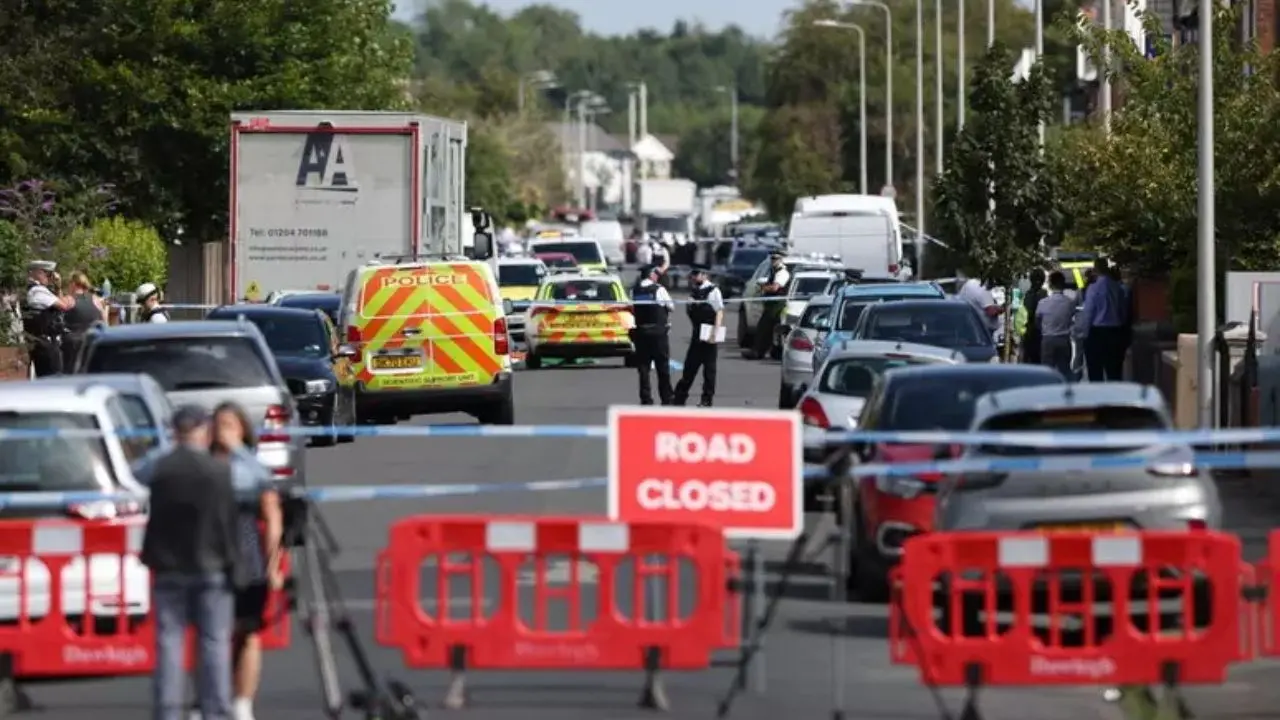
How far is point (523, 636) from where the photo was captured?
39.9 feet

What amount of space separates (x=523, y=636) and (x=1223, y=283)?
19.1 m

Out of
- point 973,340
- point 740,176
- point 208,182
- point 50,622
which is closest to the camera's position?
point 50,622

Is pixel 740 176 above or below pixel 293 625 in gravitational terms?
above

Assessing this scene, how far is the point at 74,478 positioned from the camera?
543 inches

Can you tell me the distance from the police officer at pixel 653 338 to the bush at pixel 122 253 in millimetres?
11533

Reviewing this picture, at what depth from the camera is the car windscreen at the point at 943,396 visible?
16953 millimetres

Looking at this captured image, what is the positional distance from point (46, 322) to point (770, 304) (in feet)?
62.6

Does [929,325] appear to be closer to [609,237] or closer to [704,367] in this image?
[704,367]

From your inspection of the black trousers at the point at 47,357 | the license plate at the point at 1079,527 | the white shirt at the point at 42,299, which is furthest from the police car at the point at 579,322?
the license plate at the point at 1079,527

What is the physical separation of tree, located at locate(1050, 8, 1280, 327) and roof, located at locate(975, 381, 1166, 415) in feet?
48.4

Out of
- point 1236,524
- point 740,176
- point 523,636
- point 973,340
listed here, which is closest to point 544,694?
point 523,636

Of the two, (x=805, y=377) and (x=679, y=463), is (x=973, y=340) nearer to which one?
(x=805, y=377)

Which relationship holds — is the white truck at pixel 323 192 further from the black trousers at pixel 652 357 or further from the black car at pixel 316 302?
the black trousers at pixel 652 357

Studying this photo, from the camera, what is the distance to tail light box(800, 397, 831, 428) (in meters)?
20.4
